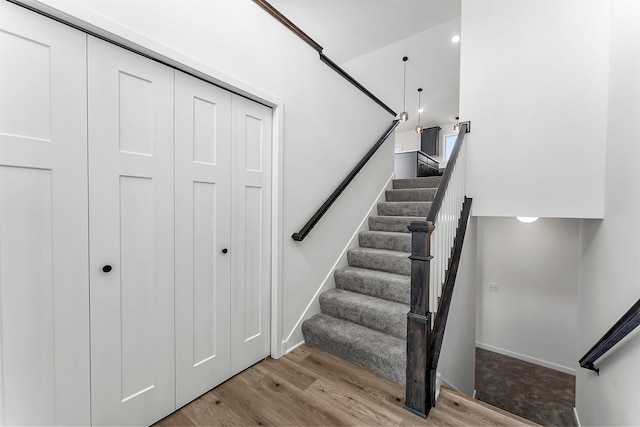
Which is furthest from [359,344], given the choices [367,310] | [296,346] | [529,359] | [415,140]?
[415,140]

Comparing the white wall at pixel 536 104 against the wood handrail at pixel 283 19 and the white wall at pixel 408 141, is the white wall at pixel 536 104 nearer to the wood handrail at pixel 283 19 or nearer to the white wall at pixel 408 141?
the wood handrail at pixel 283 19

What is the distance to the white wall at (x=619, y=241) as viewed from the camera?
165cm

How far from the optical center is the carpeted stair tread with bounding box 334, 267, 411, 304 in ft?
7.75

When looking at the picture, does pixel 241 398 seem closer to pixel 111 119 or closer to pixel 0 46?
pixel 111 119

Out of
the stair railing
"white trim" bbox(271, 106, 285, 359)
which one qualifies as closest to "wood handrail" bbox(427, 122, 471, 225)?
the stair railing

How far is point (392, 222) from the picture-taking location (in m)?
3.22

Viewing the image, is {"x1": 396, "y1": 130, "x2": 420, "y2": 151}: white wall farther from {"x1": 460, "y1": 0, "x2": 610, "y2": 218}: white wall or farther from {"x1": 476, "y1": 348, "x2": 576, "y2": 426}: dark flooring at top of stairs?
{"x1": 476, "y1": 348, "x2": 576, "y2": 426}: dark flooring at top of stairs

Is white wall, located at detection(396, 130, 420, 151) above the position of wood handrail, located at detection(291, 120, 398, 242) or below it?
above

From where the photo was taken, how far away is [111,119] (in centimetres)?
134

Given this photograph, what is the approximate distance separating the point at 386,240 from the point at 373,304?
2.90ft

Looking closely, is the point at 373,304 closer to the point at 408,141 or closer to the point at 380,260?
the point at 380,260

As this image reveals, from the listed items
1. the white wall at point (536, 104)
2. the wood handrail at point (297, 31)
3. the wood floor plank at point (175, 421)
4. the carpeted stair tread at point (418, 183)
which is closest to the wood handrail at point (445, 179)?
the white wall at point (536, 104)

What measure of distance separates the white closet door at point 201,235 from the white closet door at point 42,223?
445 millimetres

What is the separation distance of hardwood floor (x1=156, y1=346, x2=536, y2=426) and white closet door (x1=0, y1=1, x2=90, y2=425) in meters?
0.65
